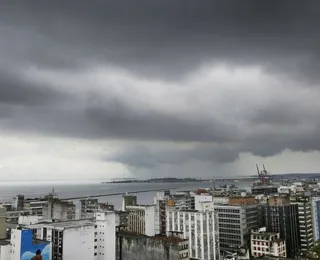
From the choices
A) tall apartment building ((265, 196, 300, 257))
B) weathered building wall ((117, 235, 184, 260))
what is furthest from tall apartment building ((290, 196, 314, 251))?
weathered building wall ((117, 235, 184, 260))

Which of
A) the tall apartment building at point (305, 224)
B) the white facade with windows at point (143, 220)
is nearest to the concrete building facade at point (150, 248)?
the white facade with windows at point (143, 220)

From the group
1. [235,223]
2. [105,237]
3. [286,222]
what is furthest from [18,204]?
[286,222]

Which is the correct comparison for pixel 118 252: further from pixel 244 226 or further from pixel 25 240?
pixel 244 226

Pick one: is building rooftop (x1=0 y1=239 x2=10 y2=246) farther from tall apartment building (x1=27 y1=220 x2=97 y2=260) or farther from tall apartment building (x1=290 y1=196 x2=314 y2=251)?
tall apartment building (x1=290 y1=196 x2=314 y2=251)

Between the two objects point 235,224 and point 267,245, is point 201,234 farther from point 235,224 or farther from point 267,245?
point 235,224

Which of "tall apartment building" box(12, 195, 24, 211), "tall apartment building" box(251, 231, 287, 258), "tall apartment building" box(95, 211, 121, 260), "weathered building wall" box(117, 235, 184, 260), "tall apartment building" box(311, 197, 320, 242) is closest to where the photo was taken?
"tall apartment building" box(95, 211, 121, 260)

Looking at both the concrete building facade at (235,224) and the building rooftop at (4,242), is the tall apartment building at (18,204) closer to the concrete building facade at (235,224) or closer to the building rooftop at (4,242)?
the building rooftop at (4,242)

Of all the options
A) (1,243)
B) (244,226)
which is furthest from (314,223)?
(1,243)
